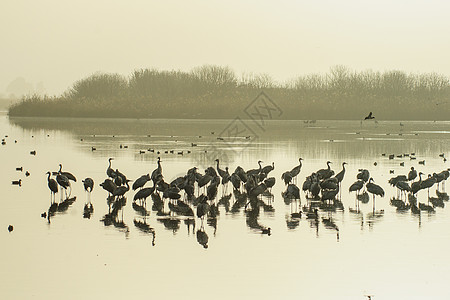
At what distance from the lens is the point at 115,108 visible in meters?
57.6

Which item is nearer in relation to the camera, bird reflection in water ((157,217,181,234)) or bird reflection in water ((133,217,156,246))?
bird reflection in water ((133,217,156,246))

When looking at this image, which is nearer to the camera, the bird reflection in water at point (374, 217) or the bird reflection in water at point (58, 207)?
the bird reflection in water at point (374, 217)

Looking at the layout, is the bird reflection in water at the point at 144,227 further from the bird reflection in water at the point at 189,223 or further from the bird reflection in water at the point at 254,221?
the bird reflection in water at the point at 254,221

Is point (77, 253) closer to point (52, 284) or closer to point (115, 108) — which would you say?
point (52, 284)

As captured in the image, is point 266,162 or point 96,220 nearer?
point 96,220

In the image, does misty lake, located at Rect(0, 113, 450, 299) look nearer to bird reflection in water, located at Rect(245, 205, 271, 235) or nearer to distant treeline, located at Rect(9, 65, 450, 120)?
bird reflection in water, located at Rect(245, 205, 271, 235)

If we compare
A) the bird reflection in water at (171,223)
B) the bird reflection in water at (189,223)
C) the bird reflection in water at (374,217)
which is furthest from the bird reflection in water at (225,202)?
the bird reflection in water at (374,217)

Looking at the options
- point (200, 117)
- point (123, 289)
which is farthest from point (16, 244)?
point (200, 117)

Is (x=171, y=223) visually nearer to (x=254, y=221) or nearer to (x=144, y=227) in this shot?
(x=144, y=227)

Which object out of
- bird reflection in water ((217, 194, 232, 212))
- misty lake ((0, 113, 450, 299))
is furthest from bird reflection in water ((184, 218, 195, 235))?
bird reflection in water ((217, 194, 232, 212))

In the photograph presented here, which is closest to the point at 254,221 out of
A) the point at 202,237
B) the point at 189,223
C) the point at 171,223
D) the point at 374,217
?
the point at 189,223

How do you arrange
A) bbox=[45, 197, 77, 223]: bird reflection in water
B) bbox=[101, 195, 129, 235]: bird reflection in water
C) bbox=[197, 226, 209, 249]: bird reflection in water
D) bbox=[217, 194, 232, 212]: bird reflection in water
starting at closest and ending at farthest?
bbox=[197, 226, 209, 249]: bird reflection in water, bbox=[101, 195, 129, 235]: bird reflection in water, bbox=[45, 197, 77, 223]: bird reflection in water, bbox=[217, 194, 232, 212]: bird reflection in water

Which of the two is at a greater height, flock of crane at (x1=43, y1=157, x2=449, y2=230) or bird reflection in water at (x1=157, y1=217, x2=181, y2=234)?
flock of crane at (x1=43, y1=157, x2=449, y2=230)

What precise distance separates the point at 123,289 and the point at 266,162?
1390 cm
